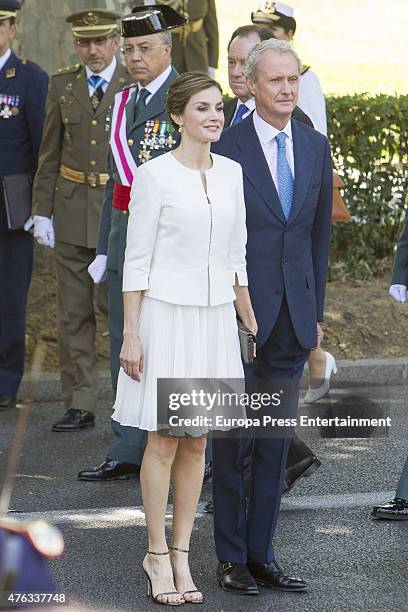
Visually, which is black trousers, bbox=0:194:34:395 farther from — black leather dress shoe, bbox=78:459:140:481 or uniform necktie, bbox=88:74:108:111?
black leather dress shoe, bbox=78:459:140:481

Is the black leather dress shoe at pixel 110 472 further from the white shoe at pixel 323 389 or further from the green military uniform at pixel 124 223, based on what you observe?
Result: the white shoe at pixel 323 389

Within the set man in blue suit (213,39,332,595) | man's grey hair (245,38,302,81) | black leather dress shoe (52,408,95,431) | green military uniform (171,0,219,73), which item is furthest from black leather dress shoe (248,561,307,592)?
green military uniform (171,0,219,73)

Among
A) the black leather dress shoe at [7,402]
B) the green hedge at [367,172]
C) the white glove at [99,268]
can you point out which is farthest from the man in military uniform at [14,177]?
the green hedge at [367,172]

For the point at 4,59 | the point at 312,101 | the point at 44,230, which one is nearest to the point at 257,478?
the point at 312,101

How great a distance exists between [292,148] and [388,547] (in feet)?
5.15

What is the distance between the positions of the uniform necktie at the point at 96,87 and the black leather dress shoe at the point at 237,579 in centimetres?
300

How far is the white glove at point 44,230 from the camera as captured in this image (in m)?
7.32

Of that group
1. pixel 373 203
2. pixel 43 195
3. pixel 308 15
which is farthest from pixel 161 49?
pixel 308 15

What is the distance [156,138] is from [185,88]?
5.10 ft

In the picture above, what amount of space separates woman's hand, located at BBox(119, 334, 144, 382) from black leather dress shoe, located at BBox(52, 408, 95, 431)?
8.98 ft

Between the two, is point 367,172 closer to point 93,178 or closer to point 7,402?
point 93,178

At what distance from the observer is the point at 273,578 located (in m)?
4.83

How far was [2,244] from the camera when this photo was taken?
788 centimetres

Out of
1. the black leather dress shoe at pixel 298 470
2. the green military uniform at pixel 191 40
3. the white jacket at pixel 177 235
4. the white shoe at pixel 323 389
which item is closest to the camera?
the white jacket at pixel 177 235
